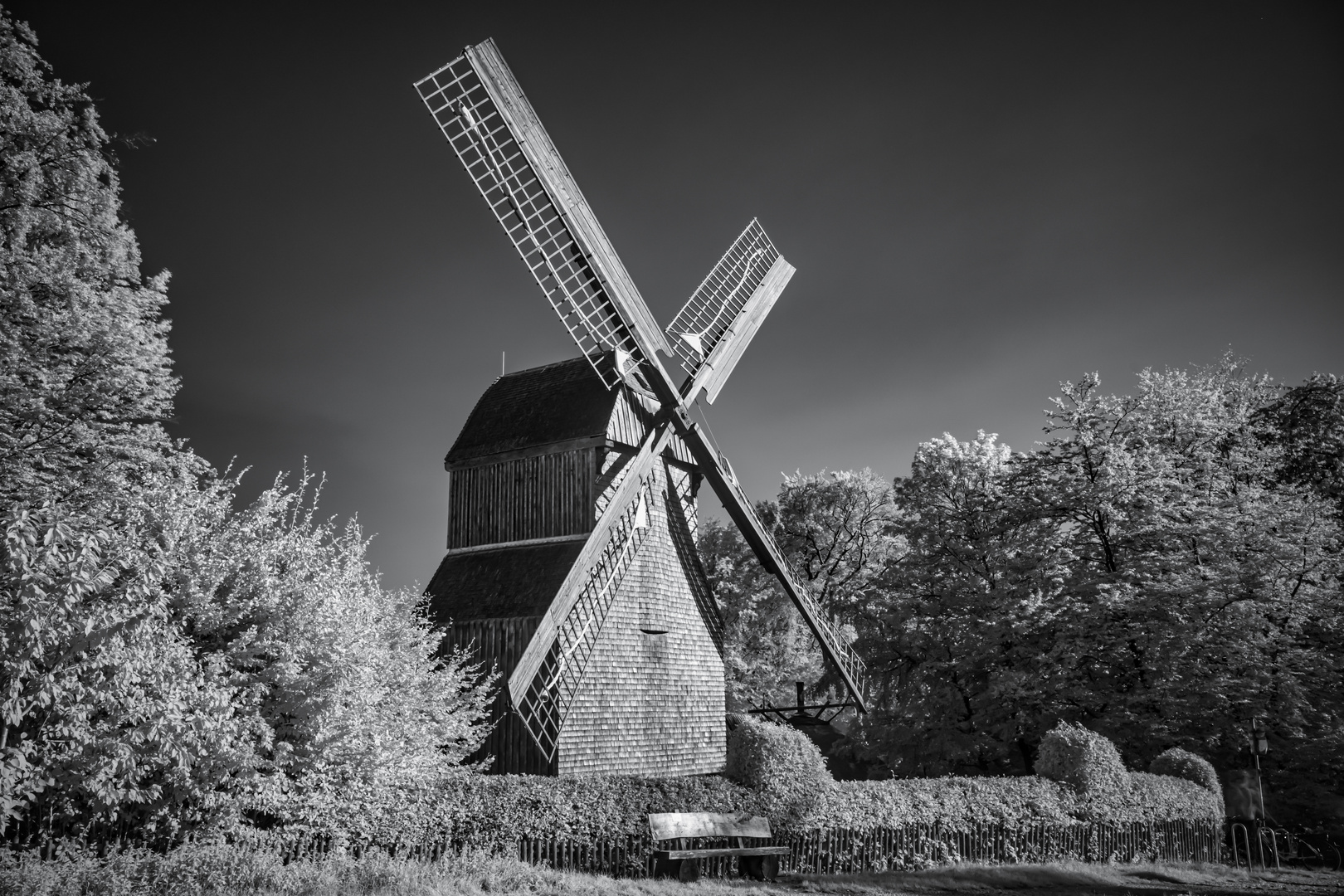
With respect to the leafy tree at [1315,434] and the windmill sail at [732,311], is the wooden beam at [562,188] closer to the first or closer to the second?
the windmill sail at [732,311]

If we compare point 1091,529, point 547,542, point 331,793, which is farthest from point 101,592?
point 1091,529

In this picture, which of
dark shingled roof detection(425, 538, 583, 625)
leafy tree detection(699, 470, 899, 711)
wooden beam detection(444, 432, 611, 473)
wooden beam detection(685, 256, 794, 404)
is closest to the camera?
dark shingled roof detection(425, 538, 583, 625)

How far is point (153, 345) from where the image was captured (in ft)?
63.8

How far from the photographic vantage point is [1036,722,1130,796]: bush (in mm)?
17812

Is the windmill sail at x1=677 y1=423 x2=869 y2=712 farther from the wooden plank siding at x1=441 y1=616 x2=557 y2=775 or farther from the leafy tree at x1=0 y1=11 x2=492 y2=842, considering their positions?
the leafy tree at x1=0 y1=11 x2=492 y2=842

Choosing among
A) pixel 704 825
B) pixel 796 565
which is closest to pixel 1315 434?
pixel 796 565

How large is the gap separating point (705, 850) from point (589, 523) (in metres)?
7.17

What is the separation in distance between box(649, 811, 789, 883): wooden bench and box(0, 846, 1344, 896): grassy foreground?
1.29 ft

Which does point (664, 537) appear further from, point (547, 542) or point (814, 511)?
point (814, 511)

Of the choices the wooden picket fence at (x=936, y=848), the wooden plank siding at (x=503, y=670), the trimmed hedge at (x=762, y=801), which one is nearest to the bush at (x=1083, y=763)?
the trimmed hedge at (x=762, y=801)

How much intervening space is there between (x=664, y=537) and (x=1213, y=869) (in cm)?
1304

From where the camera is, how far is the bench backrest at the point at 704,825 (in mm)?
13109

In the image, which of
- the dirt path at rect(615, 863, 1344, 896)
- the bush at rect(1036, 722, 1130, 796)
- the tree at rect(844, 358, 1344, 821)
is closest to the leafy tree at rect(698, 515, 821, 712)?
the tree at rect(844, 358, 1344, 821)

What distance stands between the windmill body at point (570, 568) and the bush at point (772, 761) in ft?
11.2
